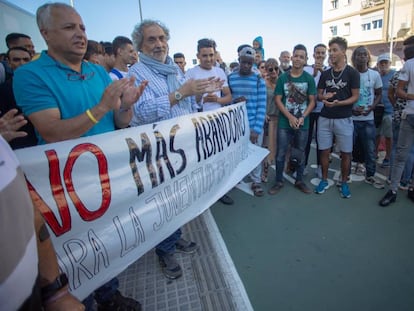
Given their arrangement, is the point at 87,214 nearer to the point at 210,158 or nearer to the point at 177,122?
the point at 177,122

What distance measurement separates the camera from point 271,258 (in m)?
2.56

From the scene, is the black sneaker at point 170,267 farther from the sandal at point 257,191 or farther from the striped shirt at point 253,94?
the striped shirt at point 253,94

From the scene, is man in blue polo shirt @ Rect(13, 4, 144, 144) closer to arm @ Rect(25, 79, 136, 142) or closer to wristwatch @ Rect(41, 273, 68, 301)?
arm @ Rect(25, 79, 136, 142)

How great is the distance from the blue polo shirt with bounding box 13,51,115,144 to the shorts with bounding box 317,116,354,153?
10.4 ft

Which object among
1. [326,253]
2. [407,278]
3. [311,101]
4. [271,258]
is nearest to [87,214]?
[271,258]

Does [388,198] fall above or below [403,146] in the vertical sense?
below

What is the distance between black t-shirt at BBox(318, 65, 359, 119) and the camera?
11.6ft

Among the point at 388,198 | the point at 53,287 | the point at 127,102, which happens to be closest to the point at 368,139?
the point at 388,198

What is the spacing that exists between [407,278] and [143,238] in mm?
2217

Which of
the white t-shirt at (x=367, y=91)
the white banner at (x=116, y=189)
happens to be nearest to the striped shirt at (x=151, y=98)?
the white banner at (x=116, y=189)

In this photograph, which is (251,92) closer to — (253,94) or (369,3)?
(253,94)

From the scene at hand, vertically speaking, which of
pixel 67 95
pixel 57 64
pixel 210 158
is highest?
pixel 57 64

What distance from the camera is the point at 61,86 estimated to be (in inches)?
60.4

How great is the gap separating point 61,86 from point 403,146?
3882 mm
